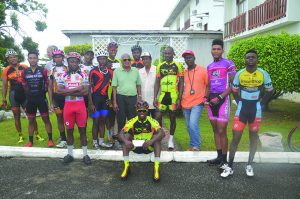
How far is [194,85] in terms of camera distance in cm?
581

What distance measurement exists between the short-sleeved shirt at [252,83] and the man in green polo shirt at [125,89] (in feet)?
6.58

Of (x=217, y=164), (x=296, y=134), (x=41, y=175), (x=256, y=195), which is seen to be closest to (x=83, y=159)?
(x=41, y=175)

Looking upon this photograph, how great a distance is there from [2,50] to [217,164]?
1493cm

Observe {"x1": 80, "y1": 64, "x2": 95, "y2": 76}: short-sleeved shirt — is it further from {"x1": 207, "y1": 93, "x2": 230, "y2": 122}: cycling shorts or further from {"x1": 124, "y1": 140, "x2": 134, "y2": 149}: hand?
{"x1": 207, "y1": 93, "x2": 230, "y2": 122}: cycling shorts

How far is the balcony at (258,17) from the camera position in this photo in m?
13.4

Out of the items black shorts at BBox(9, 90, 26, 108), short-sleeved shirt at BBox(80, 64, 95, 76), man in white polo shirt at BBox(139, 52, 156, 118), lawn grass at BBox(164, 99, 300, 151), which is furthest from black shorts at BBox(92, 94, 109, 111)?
lawn grass at BBox(164, 99, 300, 151)

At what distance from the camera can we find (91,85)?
6.29 meters

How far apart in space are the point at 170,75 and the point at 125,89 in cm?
90

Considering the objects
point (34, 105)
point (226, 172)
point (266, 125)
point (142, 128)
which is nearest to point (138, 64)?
point (142, 128)

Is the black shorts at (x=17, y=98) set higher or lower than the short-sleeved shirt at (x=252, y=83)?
lower

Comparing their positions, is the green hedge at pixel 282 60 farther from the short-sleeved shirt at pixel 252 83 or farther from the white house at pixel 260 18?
the short-sleeved shirt at pixel 252 83

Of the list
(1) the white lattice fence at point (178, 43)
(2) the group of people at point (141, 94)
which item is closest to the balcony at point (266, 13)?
(1) the white lattice fence at point (178, 43)

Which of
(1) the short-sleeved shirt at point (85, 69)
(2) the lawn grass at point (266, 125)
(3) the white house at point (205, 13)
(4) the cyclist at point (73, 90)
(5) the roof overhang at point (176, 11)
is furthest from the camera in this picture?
(5) the roof overhang at point (176, 11)

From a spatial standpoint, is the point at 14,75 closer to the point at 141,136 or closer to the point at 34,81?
the point at 34,81
